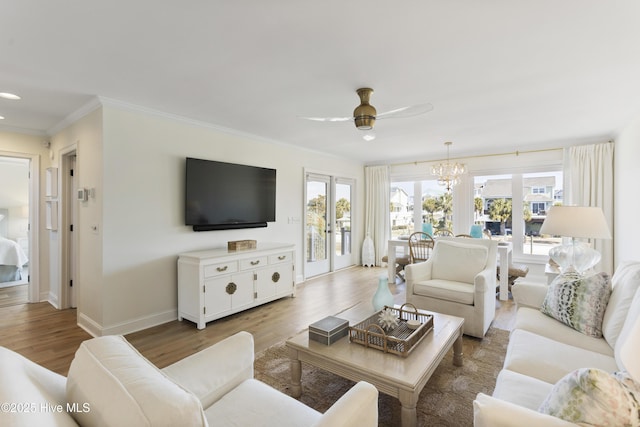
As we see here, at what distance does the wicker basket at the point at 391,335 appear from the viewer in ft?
6.06

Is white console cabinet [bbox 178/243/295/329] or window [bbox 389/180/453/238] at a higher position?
window [bbox 389/180/453/238]

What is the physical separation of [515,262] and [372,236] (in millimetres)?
2749

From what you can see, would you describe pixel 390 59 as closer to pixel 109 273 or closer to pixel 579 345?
pixel 579 345

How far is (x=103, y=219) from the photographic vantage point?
3.02 m

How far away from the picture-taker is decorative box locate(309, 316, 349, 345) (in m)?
1.99

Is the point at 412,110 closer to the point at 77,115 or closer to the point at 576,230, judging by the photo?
the point at 576,230

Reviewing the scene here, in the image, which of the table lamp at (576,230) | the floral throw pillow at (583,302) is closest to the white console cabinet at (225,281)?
the floral throw pillow at (583,302)

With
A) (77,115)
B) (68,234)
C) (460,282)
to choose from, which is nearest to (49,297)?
(68,234)

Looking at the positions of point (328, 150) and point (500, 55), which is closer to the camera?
point (500, 55)

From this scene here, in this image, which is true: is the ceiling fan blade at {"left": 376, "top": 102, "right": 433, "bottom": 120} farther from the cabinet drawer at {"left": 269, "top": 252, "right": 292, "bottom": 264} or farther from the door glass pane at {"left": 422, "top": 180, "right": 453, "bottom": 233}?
the door glass pane at {"left": 422, "top": 180, "right": 453, "bottom": 233}

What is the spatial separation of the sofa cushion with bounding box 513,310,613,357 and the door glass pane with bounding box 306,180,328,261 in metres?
3.72

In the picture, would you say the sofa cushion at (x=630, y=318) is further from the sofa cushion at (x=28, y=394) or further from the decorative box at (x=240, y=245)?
the decorative box at (x=240, y=245)

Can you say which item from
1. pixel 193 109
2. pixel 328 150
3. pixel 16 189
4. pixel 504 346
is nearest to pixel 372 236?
pixel 328 150

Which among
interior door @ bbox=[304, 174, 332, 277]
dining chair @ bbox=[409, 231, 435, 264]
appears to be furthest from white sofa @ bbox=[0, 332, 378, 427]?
A: interior door @ bbox=[304, 174, 332, 277]
